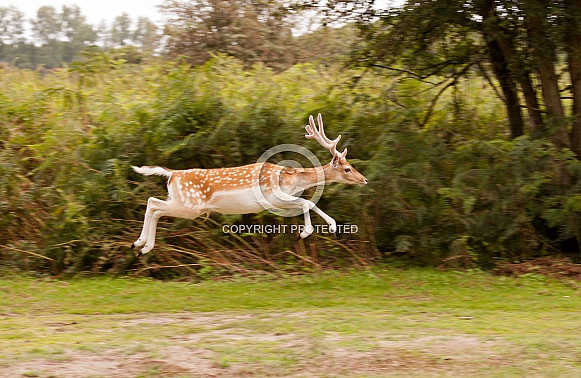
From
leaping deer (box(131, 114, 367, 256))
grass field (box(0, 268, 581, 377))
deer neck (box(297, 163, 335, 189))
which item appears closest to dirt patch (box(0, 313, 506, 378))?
grass field (box(0, 268, 581, 377))

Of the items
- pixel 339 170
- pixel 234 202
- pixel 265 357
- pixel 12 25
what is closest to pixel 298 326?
pixel 265 357

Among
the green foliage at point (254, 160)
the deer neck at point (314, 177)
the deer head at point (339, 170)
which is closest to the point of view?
the deer head at point (339, 170)

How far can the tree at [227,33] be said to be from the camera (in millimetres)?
19625

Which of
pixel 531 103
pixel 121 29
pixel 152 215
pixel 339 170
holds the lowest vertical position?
pixel 152 215

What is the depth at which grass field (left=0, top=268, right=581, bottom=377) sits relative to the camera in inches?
274

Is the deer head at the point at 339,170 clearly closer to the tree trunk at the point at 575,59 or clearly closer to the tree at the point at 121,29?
the tree trunk at the point at 575,59

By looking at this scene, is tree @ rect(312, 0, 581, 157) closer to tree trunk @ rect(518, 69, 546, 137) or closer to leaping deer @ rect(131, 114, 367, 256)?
tree trunk @ rect(518, 69, 546, 137)

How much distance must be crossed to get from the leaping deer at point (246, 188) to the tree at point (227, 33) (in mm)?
10492

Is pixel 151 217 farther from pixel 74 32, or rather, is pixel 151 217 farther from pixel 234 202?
pixel 74 32

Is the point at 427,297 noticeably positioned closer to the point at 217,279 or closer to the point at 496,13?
the point at 217,279

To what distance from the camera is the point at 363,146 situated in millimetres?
13078

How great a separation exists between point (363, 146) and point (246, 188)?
13.4 feet

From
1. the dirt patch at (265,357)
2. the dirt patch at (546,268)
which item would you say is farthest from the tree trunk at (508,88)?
the dirt patch at (265,357)

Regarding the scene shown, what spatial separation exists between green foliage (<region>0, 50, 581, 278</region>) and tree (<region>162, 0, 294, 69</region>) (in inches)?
226
